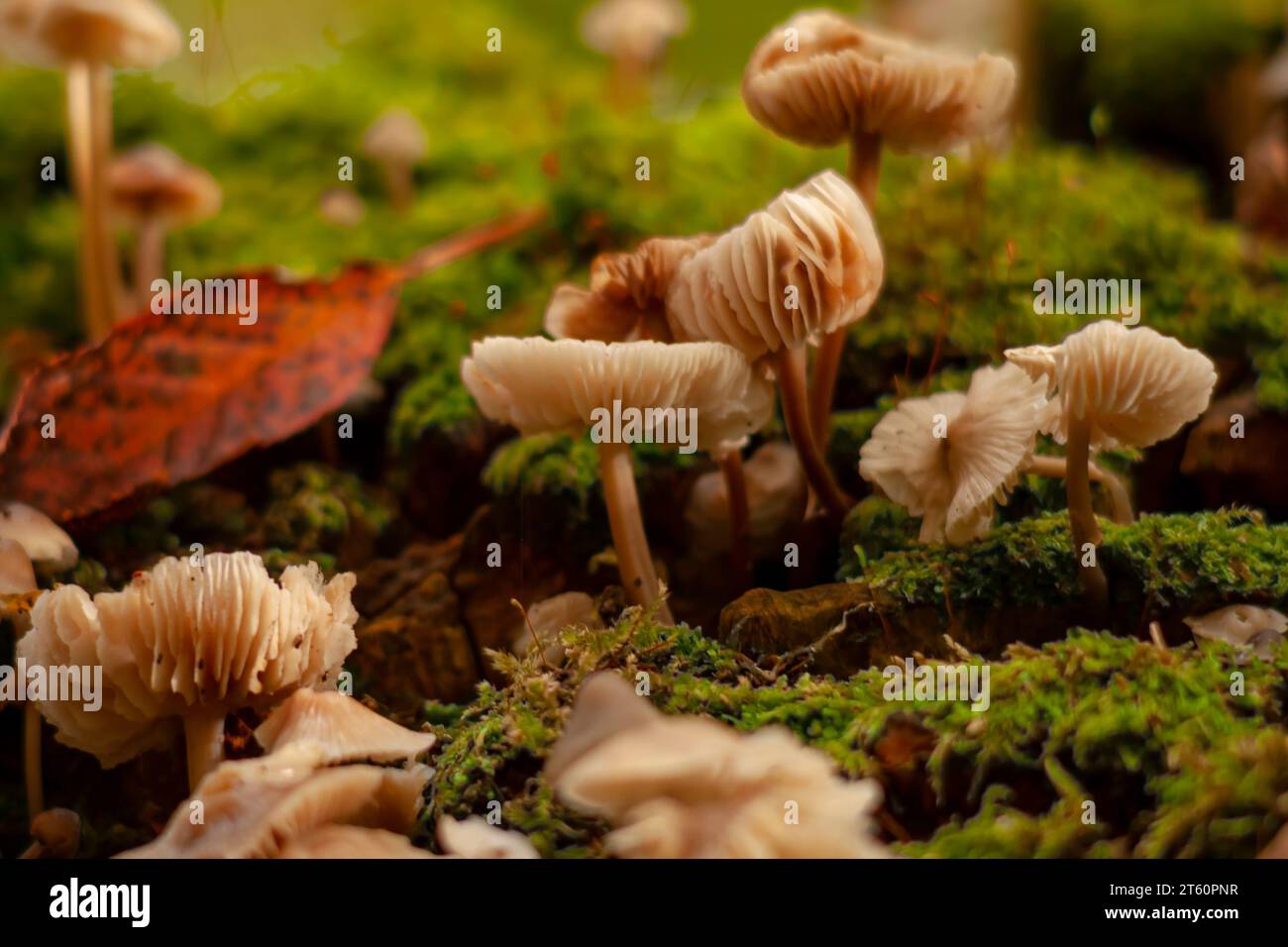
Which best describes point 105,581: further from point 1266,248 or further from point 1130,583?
point 1266,248

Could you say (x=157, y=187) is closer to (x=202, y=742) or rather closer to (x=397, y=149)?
(x=397, y=149)

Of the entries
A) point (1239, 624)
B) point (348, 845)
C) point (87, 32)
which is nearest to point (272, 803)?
point (348, 845)

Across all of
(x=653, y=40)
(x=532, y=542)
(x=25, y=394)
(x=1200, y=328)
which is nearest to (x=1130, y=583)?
(x=1200, y=328)

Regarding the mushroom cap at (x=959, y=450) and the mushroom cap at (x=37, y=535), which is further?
the mushroom cap at (x=37, y=535)

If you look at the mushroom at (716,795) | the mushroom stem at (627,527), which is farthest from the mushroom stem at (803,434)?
the mushroom at (716,795)

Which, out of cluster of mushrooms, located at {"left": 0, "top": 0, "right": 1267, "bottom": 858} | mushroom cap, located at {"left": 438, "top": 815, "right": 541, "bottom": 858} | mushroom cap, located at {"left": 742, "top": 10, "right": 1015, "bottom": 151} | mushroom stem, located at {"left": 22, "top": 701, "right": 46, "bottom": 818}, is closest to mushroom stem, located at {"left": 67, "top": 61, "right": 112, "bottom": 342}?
cluster of mushrooms, located at {"left": 0, "top": 0, "right": 1267, "bottom": 858}

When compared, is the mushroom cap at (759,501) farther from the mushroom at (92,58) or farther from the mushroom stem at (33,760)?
the mushroom at (92,58)

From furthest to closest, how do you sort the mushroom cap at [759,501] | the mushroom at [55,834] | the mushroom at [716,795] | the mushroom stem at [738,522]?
the mushroom cap at [759,501] → the mushroom stem at [738,522] → the mushroom at [55,834] → the mushroom at [716,795]
